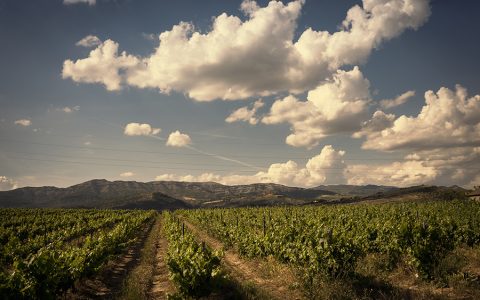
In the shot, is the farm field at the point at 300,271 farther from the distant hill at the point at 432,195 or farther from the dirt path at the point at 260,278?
the distant hill at the point at 432,195

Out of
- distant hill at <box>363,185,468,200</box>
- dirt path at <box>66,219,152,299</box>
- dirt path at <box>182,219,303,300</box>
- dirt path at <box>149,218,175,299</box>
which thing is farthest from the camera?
distant hill at <box>363,185,468,200</box>

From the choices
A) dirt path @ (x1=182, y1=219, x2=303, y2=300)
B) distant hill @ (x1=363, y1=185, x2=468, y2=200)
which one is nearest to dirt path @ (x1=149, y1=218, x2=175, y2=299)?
dirt path @ (x1=182, y1=219, x2=303, y2=300)

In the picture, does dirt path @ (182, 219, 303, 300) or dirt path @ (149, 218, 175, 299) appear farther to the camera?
dirt path @ (149, 218, 175, 299)

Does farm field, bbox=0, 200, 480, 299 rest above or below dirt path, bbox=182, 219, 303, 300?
above

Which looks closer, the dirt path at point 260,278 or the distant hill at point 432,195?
the dirt path at point 260,278

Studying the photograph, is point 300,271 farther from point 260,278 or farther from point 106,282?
point 106,282

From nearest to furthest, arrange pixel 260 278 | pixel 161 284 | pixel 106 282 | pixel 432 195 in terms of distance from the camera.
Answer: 1. pixel 161 284
2. pixel 260 278
3. pixel 106 282
4. pixel 432 195

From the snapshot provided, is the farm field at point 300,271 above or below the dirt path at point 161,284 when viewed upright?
above

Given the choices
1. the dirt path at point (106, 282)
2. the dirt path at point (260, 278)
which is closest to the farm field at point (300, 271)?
the dirt path at point (260, 278)

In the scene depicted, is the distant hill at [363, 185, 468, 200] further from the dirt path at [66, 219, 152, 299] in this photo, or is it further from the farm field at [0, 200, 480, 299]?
the dirt path at [66, 219, 152, 299]

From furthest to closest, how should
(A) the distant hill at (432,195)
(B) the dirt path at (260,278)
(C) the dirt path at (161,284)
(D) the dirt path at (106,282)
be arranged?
(A) the distant hill at (432,195) → (D) the dirt path at (106,282) → (C) the dirt path at (161,284) → (B) the dirt path at (260,278)

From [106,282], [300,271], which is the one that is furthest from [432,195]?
[106,282]

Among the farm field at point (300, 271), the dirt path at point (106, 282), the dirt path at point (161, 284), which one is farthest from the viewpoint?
the dirt path at point (106, 282)

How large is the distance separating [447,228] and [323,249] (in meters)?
8.87
